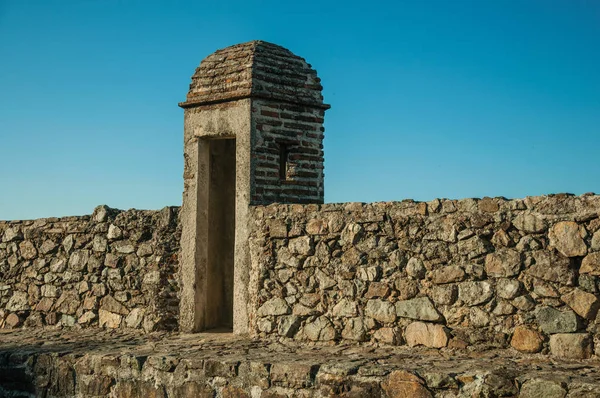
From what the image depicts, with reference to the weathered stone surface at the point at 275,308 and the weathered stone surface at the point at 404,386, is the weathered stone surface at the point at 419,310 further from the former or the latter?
the weathered stone surface at the point at 275,308

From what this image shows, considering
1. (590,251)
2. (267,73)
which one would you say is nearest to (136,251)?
(267,73)

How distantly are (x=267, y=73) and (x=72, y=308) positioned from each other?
3.82m

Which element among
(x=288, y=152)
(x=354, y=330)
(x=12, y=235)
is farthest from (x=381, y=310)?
(x=12, y=235)

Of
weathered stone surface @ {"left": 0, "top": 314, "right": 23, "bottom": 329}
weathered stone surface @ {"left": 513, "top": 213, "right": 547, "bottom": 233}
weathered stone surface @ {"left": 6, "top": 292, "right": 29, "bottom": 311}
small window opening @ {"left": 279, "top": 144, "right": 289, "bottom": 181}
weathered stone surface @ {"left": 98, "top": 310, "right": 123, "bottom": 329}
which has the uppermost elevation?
small window opening @ {"left": 279, "top": 144, "right": 289, "bottom": 181}

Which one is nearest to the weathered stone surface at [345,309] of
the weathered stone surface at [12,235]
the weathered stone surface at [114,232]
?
the weathered stone surface at [114,232]

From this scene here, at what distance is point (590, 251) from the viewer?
5.60 metres

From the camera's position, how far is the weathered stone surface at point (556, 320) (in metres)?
5.61

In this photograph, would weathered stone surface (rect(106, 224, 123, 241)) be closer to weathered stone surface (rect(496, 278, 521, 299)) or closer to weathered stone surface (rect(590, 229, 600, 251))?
weathered stone surface (rect(496, 278, 521, 299))

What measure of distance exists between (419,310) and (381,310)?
379 millimetres

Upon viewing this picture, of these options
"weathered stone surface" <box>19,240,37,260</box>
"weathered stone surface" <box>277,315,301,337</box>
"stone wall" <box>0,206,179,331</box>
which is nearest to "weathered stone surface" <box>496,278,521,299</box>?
"weathered stone surface" <box>277,315,301,337</box>

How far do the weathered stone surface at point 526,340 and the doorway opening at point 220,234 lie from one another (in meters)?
3.46

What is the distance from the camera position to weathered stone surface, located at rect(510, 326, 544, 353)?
573cm

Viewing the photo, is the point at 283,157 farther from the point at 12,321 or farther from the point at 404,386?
the point at 12,321

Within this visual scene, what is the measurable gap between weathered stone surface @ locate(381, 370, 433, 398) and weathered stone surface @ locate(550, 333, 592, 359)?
1.16 m
